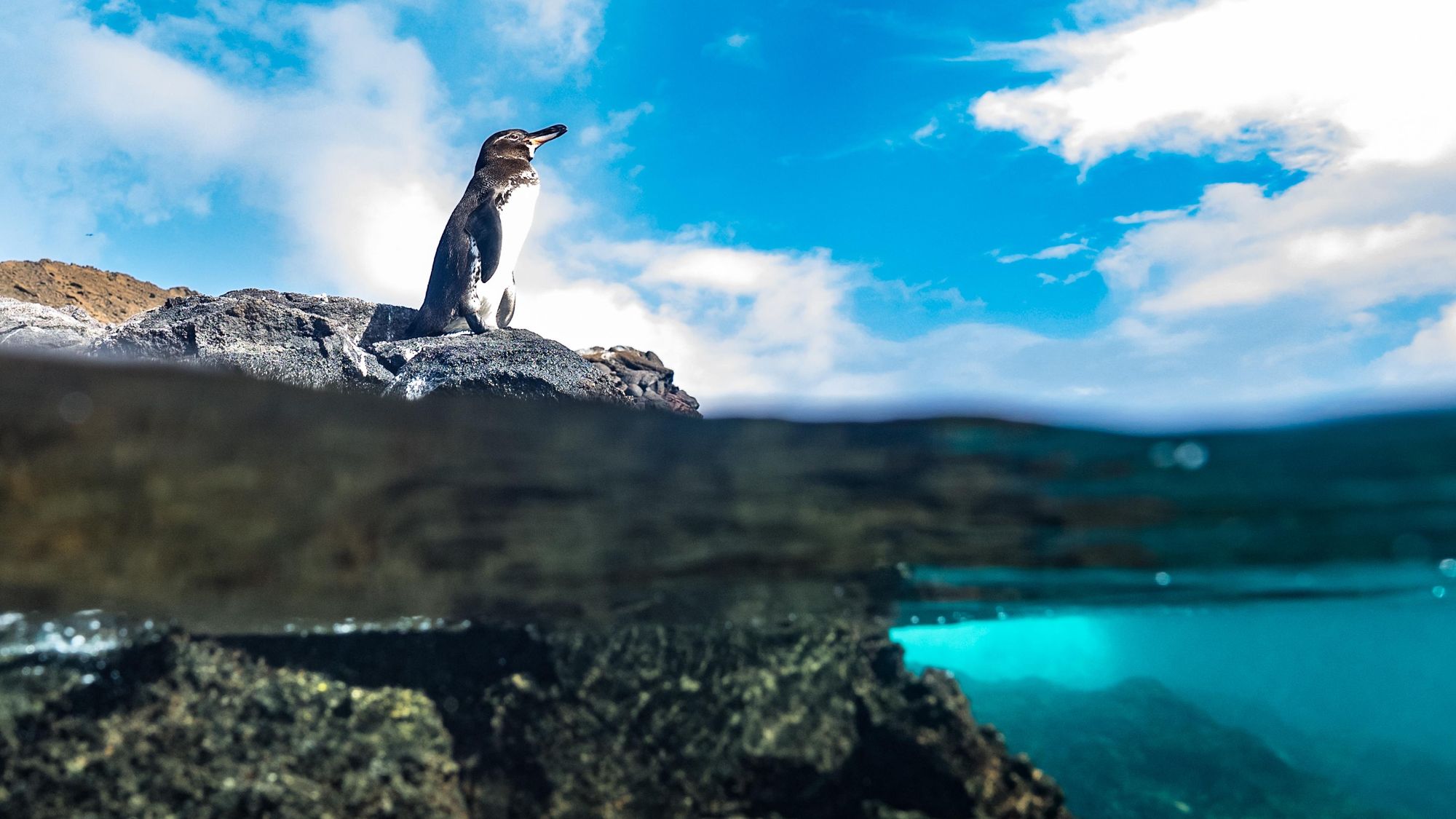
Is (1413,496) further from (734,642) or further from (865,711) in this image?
(734,642)

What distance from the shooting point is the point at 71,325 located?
13219 mm

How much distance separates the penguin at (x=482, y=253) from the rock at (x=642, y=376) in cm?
208

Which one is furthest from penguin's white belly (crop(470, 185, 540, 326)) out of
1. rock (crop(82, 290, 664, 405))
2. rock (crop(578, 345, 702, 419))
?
rock (crop(578, 345, 702, 419))

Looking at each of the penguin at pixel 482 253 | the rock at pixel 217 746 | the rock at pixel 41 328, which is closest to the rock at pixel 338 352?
the rock at pixel 41 328

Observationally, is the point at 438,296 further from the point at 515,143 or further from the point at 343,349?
the point at 515,143

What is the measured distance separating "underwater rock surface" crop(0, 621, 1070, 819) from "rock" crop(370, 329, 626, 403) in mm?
3920

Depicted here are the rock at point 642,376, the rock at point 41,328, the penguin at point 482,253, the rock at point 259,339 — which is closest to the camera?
the rock at point 41,328

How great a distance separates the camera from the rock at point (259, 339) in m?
11.4

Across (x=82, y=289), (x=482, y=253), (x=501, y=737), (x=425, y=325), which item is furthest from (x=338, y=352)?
(x=82, y=289)

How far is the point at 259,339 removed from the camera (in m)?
12.5

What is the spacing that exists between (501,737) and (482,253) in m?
9.60

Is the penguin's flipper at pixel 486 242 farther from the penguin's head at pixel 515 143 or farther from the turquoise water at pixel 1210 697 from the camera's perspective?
the turquoise water at pixel 1210 697

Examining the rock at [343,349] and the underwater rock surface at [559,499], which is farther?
the rock at [343,349]

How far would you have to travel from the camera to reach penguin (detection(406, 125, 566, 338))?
13328 mm
